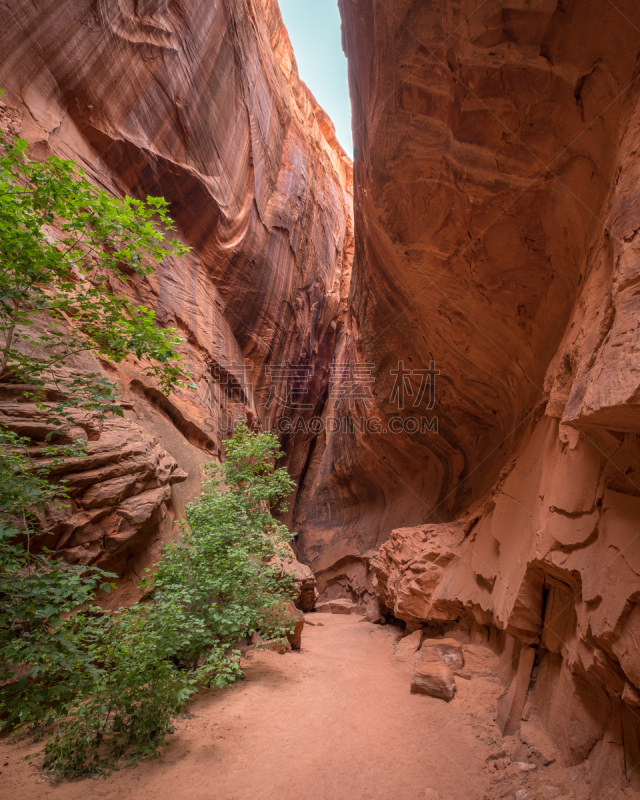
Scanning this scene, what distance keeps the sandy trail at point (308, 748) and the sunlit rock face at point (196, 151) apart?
2.26m

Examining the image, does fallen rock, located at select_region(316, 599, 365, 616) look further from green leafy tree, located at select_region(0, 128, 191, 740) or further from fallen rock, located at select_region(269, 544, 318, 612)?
green leafy tree, located at select_region(0, 128, 191, 740)

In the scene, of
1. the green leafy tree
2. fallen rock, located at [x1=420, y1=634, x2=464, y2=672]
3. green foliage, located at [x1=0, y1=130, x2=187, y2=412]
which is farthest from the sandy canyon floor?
green foliage, located at [x1=0, y1=130, x2=187, y2=412]

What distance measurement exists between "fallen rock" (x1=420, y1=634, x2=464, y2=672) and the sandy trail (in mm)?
466

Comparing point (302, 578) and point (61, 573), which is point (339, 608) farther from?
point (61, 573)

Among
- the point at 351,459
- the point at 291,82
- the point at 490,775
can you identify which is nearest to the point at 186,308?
the point at 351,459

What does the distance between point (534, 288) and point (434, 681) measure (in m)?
5.86

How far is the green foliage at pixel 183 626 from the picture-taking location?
12.0ft

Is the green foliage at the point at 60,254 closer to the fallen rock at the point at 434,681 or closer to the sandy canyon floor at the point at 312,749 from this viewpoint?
the sandy canyon floor at the point at 312,749

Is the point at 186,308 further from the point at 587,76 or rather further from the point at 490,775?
the point at 490,775

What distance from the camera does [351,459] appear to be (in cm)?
1681

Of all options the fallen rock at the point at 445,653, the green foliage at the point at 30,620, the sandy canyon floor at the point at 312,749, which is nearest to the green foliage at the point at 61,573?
the green foliage at the point at 30,620

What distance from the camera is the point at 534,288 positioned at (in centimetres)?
584

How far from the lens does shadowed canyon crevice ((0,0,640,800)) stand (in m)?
3.49

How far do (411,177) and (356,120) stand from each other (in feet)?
8.46
